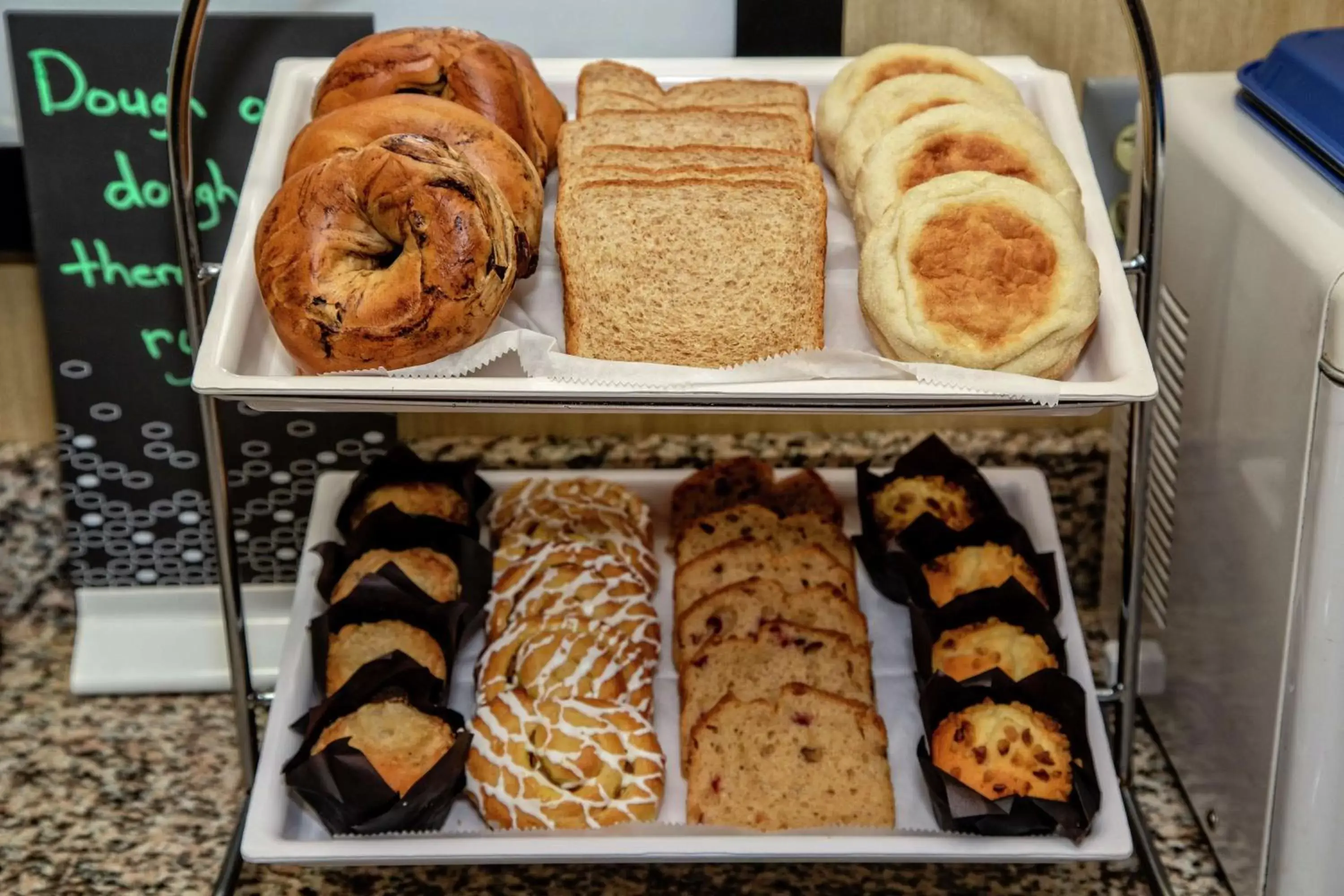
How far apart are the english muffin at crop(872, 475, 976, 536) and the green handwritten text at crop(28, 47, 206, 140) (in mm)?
659

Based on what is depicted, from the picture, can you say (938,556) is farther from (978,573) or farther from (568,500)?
(568,500)

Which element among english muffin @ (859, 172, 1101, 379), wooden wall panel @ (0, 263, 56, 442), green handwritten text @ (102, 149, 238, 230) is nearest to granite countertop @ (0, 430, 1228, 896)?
wooden wall panel @ (0, 263, 56, 442)

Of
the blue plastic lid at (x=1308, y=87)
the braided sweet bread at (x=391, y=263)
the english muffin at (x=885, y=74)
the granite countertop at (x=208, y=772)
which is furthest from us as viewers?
the granite countertop at (x=208, y=772)

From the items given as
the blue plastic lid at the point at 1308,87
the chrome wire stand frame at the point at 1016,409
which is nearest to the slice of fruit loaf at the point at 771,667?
the chrome wire stand frame at the point at 1016,409

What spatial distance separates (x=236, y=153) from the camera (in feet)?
4.01

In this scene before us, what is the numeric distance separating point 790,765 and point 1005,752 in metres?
0.15

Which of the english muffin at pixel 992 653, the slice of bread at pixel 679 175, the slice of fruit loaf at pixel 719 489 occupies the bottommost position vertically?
the english muffin at pixel 992 653

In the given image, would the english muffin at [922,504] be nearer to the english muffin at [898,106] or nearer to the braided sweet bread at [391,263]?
the english muffin at [898,106]

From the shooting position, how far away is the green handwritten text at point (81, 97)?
1.18 meters

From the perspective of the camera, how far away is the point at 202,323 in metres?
1.05

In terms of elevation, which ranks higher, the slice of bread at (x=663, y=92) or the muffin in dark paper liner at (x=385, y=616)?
the slice of bread at (x=663, y=92)

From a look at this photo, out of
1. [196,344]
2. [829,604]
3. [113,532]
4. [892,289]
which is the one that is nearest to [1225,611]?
[829,604]

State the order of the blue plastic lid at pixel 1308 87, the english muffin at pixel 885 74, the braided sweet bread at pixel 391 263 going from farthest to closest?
the english muffin at pixel 885 74, the blue plastic lid at pixel 1308 87, the braided sweet bread at pixel 391 263

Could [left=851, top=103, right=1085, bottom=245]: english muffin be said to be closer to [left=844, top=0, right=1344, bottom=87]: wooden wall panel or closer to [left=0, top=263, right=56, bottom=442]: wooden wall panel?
[left=844, top=0, right=1344, bottom=87]: wooden wall panel
